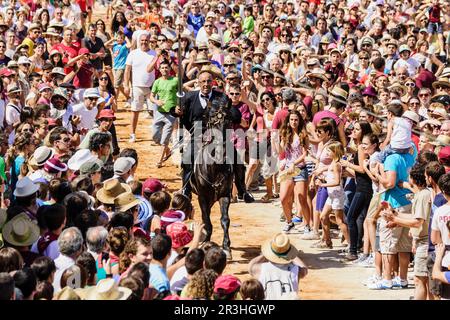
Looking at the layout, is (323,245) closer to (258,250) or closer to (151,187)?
(258,250)

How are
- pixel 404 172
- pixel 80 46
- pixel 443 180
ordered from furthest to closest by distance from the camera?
pixel 80 46 → pixel 404 172 → pixel 443 180

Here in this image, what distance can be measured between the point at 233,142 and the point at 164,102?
4263mm

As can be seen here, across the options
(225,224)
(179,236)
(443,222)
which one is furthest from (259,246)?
(443,222)

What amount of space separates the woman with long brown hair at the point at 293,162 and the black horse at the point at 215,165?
122 cm

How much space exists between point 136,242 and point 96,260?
0.56m

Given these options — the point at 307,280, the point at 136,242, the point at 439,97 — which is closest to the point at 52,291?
the point at 136,242

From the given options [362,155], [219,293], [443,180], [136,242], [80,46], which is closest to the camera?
[219,293]

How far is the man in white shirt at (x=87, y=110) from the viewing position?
57.0ft

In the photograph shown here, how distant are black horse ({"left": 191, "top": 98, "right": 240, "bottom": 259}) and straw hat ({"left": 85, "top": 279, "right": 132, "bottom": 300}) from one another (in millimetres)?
5711

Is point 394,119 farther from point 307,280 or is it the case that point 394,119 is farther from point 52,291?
point 52,291

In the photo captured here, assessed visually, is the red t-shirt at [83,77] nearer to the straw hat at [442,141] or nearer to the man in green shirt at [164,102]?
the man in green shirt at [164,102]

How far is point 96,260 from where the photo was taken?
10.5 m

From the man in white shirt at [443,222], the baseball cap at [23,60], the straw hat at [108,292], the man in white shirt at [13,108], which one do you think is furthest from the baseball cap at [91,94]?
the straw hat at [108,292]

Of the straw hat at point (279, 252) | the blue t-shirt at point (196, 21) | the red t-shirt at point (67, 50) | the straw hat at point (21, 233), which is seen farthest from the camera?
the blue t-shirt at point (196, 21)
